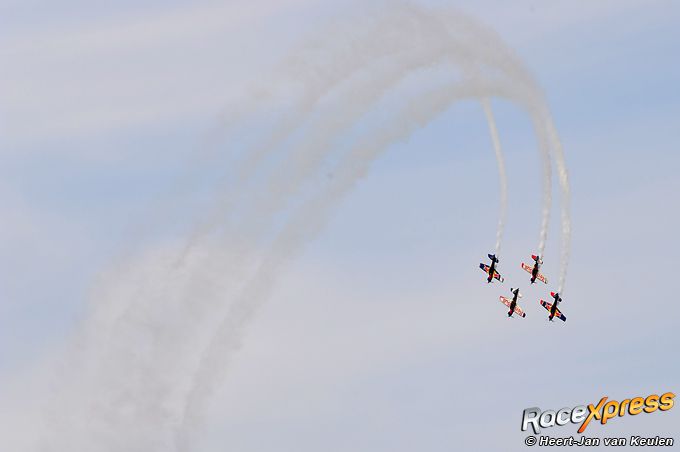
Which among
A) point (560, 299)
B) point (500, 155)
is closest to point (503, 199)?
point (500, 155)

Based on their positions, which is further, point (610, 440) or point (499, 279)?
point (499, 279)

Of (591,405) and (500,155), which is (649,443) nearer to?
(591,405)

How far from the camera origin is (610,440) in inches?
5906

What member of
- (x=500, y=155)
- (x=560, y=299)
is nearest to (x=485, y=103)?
(x=500, y=155)

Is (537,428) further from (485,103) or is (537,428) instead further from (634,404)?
(485,103)

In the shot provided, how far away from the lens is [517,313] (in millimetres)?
160750

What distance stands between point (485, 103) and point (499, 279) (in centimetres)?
2200

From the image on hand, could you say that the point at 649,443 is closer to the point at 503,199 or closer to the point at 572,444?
the point at 572,444

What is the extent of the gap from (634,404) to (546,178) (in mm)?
19302

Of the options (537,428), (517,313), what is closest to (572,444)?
(537,428)

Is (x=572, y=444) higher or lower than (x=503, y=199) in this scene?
lower

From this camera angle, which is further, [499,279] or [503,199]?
[499,279]

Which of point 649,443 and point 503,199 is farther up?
point 503,199

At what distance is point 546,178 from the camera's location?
147m
